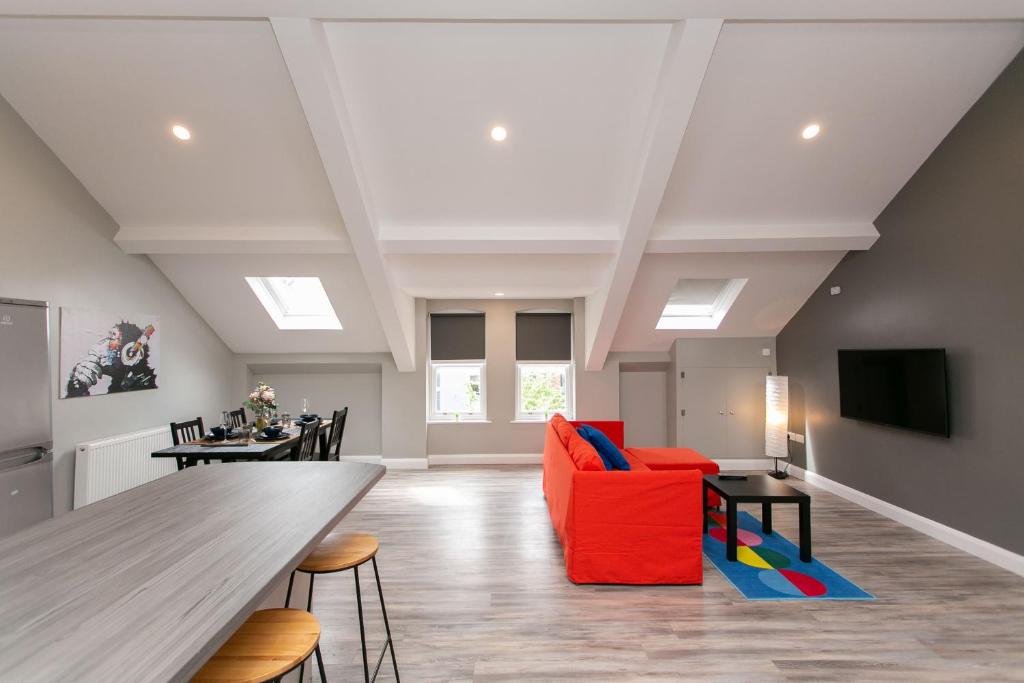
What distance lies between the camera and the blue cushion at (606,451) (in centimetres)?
378

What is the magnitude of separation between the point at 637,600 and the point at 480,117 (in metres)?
3.40

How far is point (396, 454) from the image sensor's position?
636cm

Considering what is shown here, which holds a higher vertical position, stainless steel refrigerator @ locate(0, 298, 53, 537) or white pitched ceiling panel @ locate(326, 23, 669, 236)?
white pitched ceiling panel @ locate(326, 23, 669, 236)

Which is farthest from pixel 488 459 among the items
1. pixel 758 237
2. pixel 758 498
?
pixel 758 237

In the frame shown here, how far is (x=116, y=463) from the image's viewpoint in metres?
4.29

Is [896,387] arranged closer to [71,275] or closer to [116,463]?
[116,463]

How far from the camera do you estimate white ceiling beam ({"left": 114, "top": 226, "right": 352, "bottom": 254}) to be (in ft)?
14.4

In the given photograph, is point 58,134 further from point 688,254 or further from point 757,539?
point 757,539

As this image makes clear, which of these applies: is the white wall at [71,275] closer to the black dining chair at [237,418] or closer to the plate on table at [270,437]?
the black dining chair at [237,418]

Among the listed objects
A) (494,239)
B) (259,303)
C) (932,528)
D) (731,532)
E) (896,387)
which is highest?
(494,239)

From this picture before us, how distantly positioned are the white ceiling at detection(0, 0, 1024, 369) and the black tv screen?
42.7 inches

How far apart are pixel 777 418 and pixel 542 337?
9.93 ft

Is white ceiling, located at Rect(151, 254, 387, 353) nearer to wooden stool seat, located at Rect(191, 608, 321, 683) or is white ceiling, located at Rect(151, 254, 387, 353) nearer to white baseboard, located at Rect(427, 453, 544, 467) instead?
white baseboard, located at Rect(427, 453, 544, 467)

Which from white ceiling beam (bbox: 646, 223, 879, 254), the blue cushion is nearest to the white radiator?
the blue cushion
